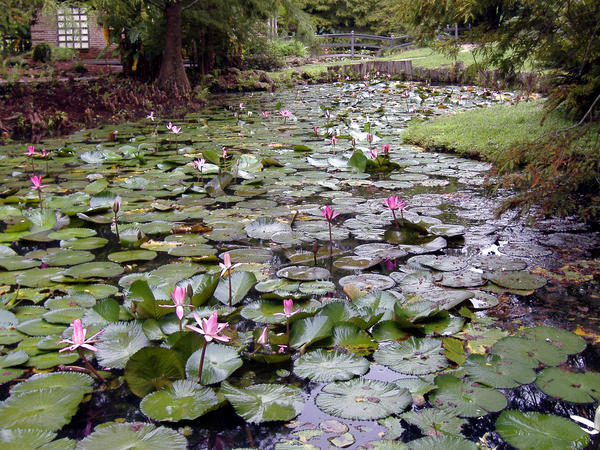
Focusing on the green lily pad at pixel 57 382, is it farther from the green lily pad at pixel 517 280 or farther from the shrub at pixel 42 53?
the shrub at pixel 42 53

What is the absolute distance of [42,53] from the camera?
15523 mm

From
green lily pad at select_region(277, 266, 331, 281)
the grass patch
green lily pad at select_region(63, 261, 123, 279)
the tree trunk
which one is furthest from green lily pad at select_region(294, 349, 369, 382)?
the tree trunk

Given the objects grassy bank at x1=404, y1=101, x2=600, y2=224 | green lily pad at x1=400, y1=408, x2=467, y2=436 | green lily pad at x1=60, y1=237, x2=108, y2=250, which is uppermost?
grassy bank at x1=404, y1=101, x2=600, y2=224

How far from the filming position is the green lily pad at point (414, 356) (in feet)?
5.11

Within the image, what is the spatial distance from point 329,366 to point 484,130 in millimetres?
4453

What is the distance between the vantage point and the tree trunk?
10.1 metres

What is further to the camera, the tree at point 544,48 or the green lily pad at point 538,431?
the tree at point 544,48

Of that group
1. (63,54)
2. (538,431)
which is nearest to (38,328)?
(538,431)

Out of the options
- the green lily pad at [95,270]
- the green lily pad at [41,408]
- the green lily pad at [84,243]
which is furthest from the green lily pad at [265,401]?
the green lily pad at [84,243]

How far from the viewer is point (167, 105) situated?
926 centimetres

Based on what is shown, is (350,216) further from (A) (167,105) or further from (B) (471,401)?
(A) (167,105)

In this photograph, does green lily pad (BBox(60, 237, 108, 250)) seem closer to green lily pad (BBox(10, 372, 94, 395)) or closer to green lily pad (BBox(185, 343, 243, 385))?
green lily pad (BBox(10, 372, 94, 395))

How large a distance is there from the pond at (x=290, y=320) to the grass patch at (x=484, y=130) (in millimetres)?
1206

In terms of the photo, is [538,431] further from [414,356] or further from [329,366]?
[329,366]
